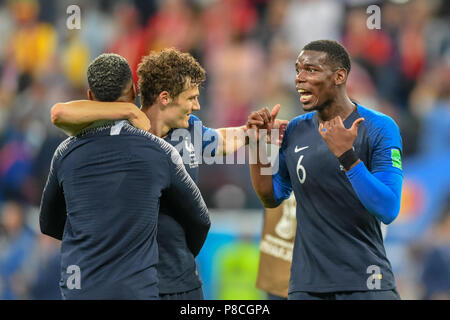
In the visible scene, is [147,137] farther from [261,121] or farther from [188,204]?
[261,121]

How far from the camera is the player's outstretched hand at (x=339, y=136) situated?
3547mm

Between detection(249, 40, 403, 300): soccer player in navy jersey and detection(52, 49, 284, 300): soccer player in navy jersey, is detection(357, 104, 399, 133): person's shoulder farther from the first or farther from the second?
detection(52, 49, 284, 300): soccer player in navy jersey

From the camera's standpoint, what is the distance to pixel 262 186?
4105 mm

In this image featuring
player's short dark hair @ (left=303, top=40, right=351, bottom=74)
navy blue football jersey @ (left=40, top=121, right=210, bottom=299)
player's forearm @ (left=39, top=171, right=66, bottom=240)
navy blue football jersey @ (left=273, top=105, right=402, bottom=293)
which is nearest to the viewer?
navy blue football jersey @ (left=40, top=121, right=210, bottom=299)

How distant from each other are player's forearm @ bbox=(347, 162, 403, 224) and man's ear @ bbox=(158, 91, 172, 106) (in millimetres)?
1020

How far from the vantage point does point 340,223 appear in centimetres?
371

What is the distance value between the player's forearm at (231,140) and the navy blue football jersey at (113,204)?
2.91 feet

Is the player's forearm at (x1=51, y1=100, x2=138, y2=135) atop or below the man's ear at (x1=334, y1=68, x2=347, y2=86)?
below

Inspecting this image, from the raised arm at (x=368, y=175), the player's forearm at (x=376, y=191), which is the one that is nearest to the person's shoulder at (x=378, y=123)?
the raised arm at (x=368, y=175)

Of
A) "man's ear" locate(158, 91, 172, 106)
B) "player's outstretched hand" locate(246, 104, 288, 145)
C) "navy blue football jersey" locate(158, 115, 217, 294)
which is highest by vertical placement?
"man's ear" locate(158, 91, 172, 106)

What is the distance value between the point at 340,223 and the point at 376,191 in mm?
285

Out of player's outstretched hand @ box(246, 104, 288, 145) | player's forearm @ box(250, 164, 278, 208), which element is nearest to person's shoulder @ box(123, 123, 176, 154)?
player's outstretched hand @ box(246, 104, 288, 145)

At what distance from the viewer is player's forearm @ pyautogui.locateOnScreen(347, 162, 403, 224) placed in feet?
11.5
